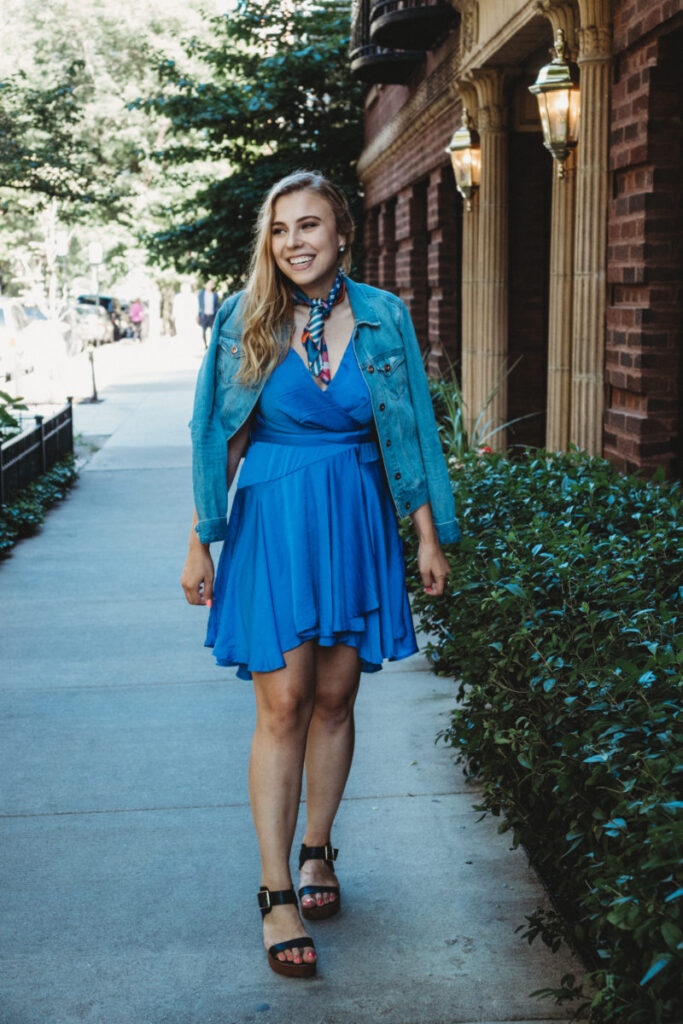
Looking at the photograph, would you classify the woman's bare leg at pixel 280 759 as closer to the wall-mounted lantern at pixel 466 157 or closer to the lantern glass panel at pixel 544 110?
the lantern glass panel at pixel 544 110

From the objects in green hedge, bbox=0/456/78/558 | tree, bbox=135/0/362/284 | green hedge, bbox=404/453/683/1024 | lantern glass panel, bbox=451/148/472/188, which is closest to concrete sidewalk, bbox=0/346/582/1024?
green hedge, bbox=404/453/683/1024

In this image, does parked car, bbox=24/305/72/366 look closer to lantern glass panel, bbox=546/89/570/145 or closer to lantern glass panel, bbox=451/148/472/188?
lantern glass panel, bbox=451/148/472/188

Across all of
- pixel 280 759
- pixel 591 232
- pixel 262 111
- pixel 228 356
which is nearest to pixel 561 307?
pixel 591 232

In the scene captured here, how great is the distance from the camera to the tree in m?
18.2

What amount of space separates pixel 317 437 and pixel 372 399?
0.18 m

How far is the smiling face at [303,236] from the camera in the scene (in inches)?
132

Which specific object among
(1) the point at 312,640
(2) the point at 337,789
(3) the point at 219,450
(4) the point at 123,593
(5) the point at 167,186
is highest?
(5) the point at 167,186

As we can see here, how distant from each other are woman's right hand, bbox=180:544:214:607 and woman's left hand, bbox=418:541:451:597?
58cm

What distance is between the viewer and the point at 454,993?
304cm

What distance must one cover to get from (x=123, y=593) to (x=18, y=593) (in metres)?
0.64

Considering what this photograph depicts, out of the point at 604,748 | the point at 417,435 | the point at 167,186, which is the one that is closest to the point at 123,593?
the point at 417,435

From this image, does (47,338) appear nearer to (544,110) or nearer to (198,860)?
(544,110)

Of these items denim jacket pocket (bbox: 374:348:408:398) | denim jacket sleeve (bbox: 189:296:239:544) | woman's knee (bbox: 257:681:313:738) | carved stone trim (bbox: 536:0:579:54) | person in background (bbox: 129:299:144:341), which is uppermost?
carved stone trim (bbox: 536:0:579:54)

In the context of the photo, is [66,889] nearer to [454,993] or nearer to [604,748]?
[454,993]
